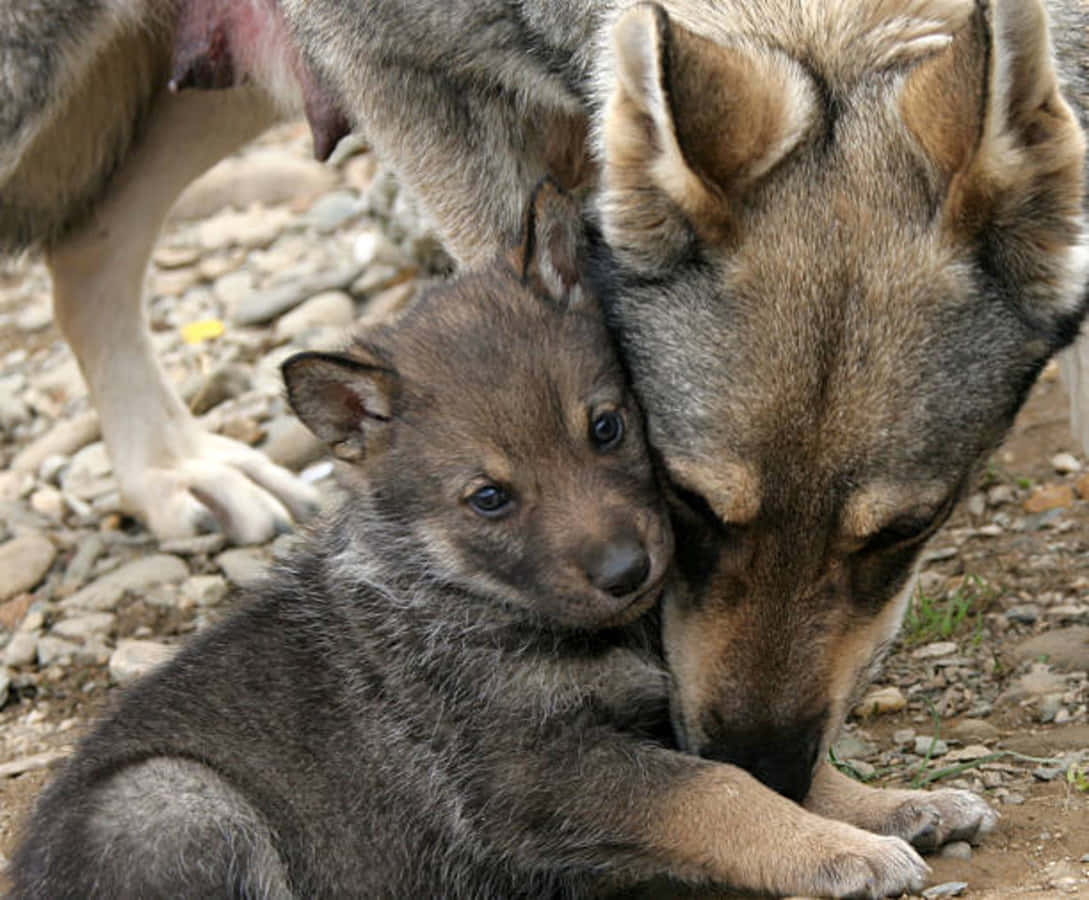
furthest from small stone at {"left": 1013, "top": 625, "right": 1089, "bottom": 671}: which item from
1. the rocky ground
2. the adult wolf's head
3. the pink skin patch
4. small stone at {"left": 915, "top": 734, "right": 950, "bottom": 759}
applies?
the pink skin patch

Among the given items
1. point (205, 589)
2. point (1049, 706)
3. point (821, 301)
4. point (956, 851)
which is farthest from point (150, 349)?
point (956, 851)

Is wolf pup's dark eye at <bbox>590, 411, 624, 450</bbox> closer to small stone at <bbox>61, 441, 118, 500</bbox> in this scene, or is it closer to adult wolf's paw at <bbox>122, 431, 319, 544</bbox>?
adult wolf's paw at <bbox>122, 431, 319, 544</bbox>

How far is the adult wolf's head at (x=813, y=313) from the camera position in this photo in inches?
151

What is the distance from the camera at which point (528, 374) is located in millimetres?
4117

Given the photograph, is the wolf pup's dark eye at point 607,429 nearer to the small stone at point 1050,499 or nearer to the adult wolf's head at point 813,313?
the adult wolf's head at point 813,313

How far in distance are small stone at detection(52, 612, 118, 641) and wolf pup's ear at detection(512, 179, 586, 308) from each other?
2.78m

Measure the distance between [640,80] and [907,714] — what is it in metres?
2.29

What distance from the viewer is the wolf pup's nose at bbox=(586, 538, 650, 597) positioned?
3.86 meters

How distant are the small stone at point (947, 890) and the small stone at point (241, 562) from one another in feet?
10.5

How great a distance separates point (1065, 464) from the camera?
6.59m

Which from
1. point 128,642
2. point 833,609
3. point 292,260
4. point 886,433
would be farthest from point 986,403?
point 292,260

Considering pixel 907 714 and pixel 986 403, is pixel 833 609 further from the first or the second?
pixel 907 714

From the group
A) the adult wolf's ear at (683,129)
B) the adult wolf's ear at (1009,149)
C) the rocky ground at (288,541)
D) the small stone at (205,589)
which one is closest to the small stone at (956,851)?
the rocky ground at (288,541)

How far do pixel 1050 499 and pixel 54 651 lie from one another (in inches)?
136
